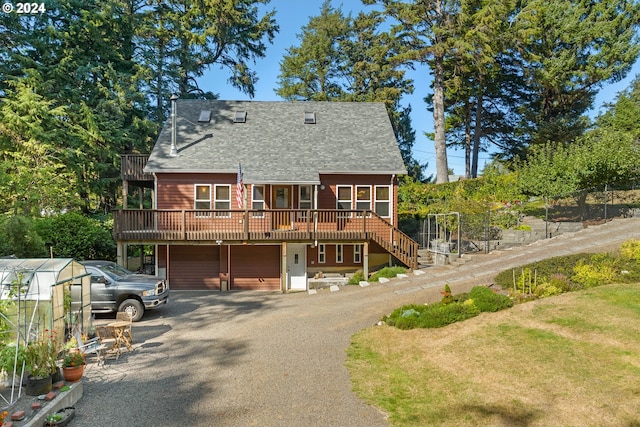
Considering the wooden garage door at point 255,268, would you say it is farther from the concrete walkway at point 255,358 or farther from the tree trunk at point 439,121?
the tree trunk at point 439,121

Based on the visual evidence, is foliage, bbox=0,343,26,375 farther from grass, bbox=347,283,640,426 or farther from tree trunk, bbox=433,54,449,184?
tree trunk, bbox=433,54,449,184

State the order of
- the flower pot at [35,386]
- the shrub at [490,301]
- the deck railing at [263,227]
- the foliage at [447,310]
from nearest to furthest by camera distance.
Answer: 1. the flower pot at [35,386]
2. the foliage at [447,310]
3. the shrub at [490,301]
4. the deck railing at [263,227]

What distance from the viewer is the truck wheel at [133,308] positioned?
14.2 m

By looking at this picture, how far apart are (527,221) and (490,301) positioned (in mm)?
13963

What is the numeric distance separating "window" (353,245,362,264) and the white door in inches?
105

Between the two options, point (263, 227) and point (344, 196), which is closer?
point (263, 227)

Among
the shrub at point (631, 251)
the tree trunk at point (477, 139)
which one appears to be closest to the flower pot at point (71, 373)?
the shrub at point (631, 251)

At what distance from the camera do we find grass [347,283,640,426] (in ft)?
23.6

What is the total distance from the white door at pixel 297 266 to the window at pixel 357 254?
267 cm

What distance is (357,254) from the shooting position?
73.1ft

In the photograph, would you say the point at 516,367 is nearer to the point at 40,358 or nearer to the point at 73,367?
the point at 73,367

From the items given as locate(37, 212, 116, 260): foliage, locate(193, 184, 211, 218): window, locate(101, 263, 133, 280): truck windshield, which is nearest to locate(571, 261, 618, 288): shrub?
locate(101, 263, 133, 280): truck windshield

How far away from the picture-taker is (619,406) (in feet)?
23.4

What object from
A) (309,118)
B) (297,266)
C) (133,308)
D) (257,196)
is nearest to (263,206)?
(257,196)
